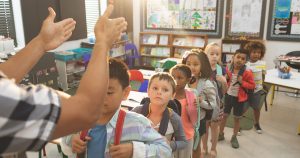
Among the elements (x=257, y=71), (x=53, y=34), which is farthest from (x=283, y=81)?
(x=53, y=34)

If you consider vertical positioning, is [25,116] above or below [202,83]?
above

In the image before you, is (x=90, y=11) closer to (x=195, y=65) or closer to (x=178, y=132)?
(x=195, y=65)

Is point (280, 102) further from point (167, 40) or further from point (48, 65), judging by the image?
point (48, 65)

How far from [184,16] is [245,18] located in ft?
4.68

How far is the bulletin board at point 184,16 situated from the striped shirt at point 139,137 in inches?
231

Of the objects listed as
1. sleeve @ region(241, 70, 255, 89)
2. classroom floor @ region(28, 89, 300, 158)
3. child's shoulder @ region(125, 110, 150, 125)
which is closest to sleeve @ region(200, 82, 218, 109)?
sleeve @ region(241, 70, 255, 89)

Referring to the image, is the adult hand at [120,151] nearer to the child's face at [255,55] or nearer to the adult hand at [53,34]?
the adult hand at [53,34]

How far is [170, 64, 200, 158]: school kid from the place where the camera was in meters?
2.16

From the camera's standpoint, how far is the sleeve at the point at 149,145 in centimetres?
121

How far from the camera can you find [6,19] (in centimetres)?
500

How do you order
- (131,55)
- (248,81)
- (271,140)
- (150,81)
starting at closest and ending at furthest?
(150,81), (248,81), (271,140), (131,55)

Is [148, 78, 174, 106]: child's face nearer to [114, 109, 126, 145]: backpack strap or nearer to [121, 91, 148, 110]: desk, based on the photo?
[114, 109, 126, 145]: backpack strap

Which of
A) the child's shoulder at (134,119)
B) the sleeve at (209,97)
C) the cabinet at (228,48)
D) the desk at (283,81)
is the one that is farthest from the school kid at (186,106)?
the cabinet at (228,48)

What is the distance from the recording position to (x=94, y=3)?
7.04 metres
